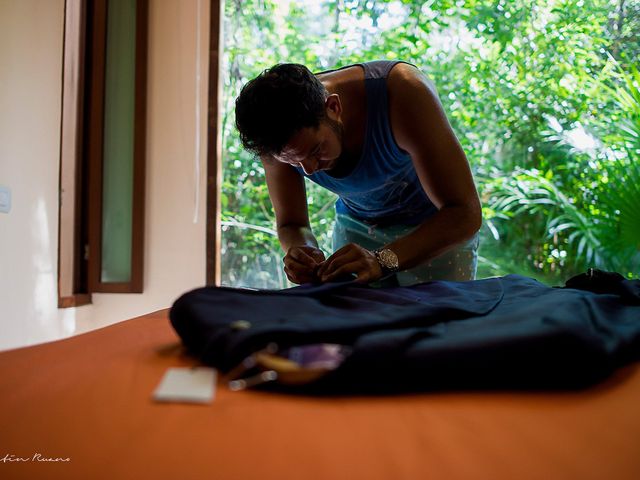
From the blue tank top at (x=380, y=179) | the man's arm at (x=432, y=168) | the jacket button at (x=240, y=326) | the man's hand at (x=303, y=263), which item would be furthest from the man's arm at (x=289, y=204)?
the jacket button at (x=240, y=326)

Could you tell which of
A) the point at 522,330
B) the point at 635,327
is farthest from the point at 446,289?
the point at 522,330

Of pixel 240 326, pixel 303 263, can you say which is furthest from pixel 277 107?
pixel 240 326

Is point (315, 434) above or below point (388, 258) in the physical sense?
below

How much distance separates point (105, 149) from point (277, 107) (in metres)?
2.18

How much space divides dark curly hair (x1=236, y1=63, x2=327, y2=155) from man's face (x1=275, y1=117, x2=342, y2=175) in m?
0.02

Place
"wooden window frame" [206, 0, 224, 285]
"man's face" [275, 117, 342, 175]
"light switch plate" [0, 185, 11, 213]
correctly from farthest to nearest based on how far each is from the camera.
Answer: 1. "wooden window frame" [206, 0, 224, 285]
2. "light switch plate" [0, 185, 11, 213]
3. "man's face" [275, 117, 342, 175]

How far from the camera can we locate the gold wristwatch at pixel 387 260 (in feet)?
4.33

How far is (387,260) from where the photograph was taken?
133 cm

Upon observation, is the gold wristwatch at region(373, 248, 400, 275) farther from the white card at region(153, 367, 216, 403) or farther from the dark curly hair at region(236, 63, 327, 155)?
the white card at region(153, 367, 216, 403)

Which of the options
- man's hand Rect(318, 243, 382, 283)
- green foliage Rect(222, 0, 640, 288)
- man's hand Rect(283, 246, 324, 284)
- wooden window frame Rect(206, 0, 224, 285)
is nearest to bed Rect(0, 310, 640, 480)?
man's hand Rect(318, 243, 382, 283)

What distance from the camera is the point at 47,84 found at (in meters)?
2.66

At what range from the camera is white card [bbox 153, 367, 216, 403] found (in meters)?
0.57

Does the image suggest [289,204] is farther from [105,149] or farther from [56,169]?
[105,149]

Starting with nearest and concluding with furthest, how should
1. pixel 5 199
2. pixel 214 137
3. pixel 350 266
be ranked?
1. pixel 350 266
2. pixel 5 199
3. pixel 214 137
